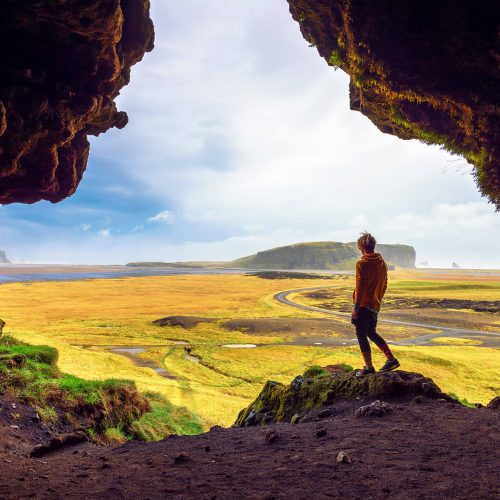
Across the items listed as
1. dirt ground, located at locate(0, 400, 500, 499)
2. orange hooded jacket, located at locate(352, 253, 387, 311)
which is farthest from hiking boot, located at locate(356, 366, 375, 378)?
orange hooded jacket, located at locate(352, 253, 387, 311)

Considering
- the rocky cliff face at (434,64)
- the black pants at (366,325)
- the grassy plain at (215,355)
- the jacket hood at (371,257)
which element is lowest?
the grassy plain at (215,355)

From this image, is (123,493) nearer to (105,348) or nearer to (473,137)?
(473,137)

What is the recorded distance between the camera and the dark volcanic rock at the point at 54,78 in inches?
384

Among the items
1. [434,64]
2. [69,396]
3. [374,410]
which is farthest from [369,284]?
[69,396]

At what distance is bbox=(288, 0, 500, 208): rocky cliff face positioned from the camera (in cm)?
770

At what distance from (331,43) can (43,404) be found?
1514 cm

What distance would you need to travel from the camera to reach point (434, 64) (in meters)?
8.64

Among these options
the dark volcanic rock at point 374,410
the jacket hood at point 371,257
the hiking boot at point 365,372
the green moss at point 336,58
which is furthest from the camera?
the green moss at point 336,58

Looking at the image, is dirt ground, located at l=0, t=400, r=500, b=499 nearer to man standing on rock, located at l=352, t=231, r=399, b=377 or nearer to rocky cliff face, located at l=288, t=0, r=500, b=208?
man standing on rock, located at l=352, t=231, r=399, b=377

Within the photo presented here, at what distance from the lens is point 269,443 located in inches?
216

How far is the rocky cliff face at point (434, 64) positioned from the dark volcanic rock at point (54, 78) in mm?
7443

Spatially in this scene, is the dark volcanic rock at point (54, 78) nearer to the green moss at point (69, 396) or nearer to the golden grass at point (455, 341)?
the green moss at point (69, 396)

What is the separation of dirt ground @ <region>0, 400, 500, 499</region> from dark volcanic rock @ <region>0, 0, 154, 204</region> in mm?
8857

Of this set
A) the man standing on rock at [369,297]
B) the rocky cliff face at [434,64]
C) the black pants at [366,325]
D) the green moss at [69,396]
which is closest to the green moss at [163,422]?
the green moss at [69,396]
